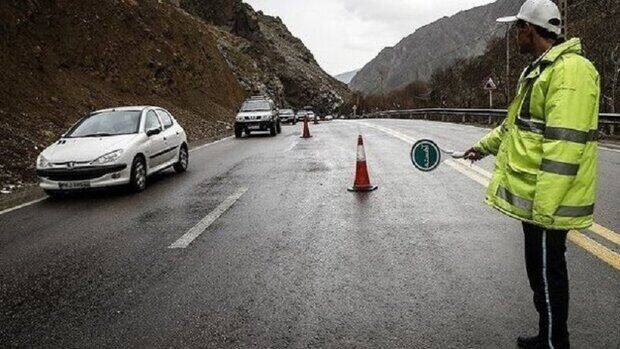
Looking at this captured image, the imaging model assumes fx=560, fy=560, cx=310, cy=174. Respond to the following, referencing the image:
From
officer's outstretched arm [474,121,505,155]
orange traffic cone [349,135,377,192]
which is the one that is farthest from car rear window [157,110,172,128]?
officer's outstretched arm [474,121,505,155]

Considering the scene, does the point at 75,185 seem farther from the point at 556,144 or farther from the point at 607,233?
the point at 556,144

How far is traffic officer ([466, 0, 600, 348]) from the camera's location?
2729mm

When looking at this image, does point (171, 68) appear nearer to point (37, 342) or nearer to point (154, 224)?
point (154, 224)

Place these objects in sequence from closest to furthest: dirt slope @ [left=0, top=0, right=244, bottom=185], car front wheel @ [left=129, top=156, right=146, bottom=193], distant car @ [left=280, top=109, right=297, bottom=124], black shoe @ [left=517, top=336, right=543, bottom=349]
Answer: black shoe @ [left=517, top=336, right=543, bottom=349] < car front wheel @ [left=129, top=156, right=146, bottom=193] < dirt slope @ [left=0, top=0, right=244, bottom=185] < distant car @ [left=280, top=109, right=297, bottom=124]

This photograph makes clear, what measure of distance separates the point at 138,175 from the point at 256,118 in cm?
1501

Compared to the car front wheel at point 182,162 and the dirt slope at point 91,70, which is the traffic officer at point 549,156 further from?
the dirt slope at point 91,70

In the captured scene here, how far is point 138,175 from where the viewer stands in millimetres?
9945

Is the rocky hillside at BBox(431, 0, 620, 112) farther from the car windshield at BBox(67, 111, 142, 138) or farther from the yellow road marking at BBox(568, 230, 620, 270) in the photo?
the yellow road marking at BBox(568, 230, 620, 270)

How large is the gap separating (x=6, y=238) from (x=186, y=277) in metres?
3.24

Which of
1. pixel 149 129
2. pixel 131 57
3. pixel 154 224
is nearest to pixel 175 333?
pixel 154 224

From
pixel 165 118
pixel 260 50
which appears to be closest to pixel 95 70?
pixel 165 118

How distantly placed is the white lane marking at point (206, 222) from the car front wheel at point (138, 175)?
193cm

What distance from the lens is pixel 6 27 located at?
77.2 ft

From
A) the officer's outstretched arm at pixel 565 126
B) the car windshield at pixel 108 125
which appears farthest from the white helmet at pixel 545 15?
the car windshield at pixel 108 125
